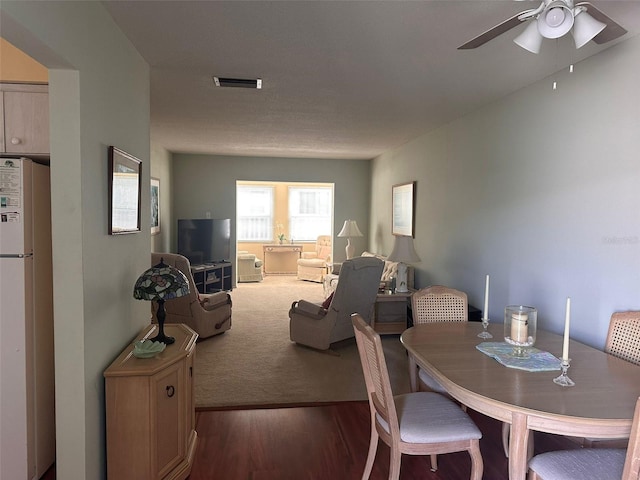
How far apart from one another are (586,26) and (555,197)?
169 cm

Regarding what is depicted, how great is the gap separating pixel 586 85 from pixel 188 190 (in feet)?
22.6

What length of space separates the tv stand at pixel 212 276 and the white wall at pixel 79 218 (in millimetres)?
4932

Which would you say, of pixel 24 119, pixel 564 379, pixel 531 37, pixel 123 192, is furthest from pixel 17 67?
pixel 564 379

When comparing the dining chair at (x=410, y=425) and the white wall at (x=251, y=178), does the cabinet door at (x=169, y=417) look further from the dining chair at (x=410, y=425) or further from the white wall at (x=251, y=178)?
the white wall at (x=251, y=178)

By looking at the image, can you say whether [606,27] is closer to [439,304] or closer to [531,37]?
[531,37]

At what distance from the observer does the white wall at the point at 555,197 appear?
261 cm

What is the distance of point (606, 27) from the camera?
5.78 ft

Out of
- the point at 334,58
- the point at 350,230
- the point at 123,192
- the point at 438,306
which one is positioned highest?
the point at 334,58

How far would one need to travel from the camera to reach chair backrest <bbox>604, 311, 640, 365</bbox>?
223 cm

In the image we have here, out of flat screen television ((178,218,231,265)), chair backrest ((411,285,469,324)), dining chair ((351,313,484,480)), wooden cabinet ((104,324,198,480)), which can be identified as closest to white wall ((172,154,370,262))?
flat screen television ((178,218,231,265))

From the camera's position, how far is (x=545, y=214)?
10.8 ft

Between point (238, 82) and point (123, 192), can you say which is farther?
point (238, 82)

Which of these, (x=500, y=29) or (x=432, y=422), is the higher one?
(x=500, y=29)

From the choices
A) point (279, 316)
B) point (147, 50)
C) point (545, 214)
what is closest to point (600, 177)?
point (545, 214)
